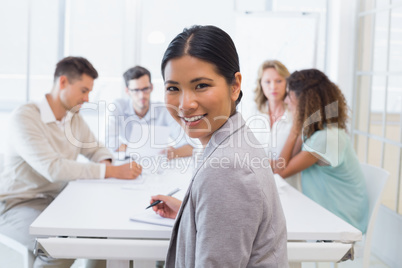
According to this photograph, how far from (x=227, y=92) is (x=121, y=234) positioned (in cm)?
66

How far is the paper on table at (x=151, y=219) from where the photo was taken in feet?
4.77

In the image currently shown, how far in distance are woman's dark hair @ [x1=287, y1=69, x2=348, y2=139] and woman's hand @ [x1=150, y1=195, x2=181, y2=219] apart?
1.19 meters

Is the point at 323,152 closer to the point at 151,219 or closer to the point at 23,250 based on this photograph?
the point at 151,219

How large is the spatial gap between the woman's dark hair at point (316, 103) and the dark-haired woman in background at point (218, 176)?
150cm

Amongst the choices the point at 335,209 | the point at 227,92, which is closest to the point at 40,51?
the point at 335,209

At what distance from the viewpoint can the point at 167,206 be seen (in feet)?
5.00

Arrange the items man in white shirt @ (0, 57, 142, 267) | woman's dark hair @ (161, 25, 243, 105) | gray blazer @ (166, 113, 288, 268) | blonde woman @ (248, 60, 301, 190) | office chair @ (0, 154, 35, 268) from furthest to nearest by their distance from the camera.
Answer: blonde woman @ (248, 60, 301, 190) < man in white shirt @ (0, 57, 142, 267) < office chair @ (0, 154, 35, 268) < woman's dark hair @ (161, 25, 243, 105) < gray blazer @ (166, 113, 288, 268)

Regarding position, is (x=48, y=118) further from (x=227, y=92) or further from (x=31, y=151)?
(x=227, y=92)

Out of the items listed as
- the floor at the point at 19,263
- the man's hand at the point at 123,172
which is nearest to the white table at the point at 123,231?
the man's hand at the point at 123,172

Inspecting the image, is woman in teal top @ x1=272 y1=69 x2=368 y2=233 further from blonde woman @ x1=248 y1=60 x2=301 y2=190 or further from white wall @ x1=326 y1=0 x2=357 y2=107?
white wall @ x1=326 y1=0 x2=357 y2=107

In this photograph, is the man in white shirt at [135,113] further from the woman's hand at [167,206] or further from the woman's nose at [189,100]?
the woman's nose at [189,100]

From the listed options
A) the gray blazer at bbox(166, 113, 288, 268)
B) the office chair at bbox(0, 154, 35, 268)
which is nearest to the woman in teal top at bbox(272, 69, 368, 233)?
the office chair at bbox(0, 154, 35, 268)

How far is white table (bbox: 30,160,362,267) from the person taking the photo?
129cm

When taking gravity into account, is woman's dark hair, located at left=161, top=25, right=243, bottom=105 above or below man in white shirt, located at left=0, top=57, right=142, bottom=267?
above
